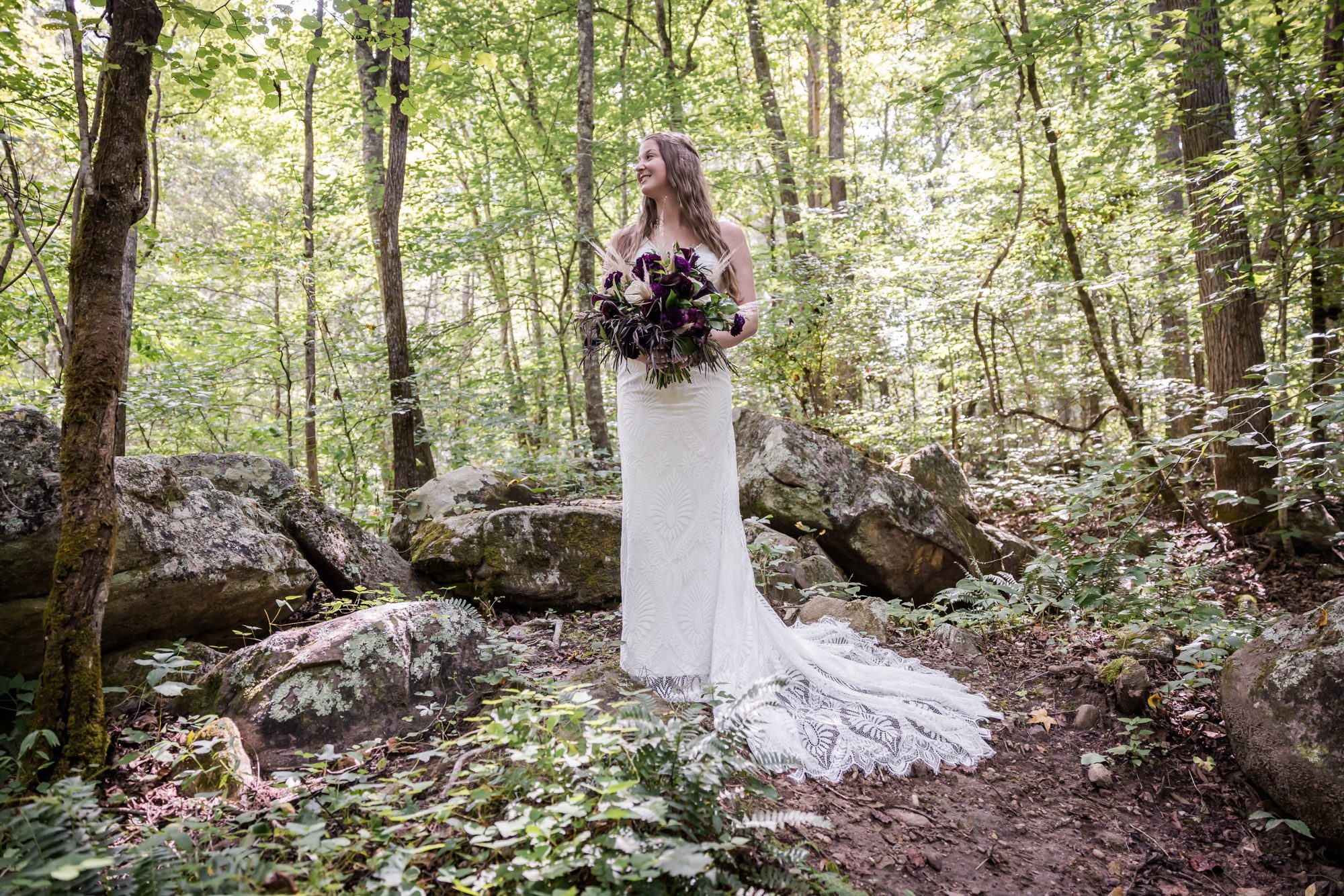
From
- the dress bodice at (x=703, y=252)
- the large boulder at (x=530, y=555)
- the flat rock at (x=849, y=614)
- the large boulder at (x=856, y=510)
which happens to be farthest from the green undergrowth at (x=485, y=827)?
the large boulder at (x=856, y=510)

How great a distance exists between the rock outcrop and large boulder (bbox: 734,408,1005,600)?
352 cm

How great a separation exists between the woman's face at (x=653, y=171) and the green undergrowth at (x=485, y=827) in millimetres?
2989

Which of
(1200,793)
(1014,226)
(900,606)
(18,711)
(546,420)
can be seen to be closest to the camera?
(18,711)

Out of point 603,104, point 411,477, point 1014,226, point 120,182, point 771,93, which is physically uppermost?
point 771,93

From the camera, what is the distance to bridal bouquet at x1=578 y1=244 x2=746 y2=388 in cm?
374

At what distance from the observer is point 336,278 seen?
12078mm

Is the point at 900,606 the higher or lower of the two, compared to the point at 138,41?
lower

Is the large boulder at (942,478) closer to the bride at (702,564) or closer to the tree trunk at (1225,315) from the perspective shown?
the tree trunk at (1225,315)

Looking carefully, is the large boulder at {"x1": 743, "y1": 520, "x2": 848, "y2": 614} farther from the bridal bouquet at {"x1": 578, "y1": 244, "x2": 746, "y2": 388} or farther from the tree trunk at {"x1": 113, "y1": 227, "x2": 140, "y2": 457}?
the tree trunk at {"x1": 113, "y1": 227, "x2": 140, "y2": 457}

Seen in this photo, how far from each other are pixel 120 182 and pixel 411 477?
588 cm

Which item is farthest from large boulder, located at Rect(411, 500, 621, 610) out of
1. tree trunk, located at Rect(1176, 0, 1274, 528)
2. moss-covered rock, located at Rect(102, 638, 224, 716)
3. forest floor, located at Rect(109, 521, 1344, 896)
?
tree trunk, located at Rect(1176, 0, 1274, 528)

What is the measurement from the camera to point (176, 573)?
364 centimetres

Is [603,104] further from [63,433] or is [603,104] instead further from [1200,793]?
[1200,793]

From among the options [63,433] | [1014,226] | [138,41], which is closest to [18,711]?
[63,433]
